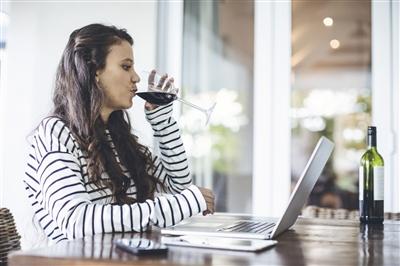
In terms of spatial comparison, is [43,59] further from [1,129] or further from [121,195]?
[121,195]

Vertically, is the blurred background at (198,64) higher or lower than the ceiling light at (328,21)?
lower

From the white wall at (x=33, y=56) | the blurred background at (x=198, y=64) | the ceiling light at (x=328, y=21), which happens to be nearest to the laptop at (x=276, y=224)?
the blurred background at (x=198, y=64)

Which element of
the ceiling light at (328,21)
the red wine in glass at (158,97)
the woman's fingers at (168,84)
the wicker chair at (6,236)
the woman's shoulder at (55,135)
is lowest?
the wicker chair at (6,236)

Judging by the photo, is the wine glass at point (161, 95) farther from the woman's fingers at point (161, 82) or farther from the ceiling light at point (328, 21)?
the ceiling light at point (328, 21)

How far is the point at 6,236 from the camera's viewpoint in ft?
5.08

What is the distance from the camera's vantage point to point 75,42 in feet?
6.07

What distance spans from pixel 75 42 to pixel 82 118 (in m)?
0.27

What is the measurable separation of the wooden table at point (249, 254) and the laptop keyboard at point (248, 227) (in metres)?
0.07

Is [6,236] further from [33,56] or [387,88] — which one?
[387,88]

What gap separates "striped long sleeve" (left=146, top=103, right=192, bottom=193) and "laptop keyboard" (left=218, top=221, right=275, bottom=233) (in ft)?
1.74

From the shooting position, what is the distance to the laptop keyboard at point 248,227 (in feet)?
4.61

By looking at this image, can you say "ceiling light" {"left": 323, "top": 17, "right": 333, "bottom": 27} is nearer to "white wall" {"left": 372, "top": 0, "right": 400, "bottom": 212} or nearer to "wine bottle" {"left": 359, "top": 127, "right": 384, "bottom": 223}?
"white wall" {"left": 372, "top": 0, "right": 400, "bottom": 212}

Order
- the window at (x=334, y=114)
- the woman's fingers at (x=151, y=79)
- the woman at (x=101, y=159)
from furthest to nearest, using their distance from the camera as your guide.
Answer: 1. the window at (x=334, y=114)
2. the woman's fingers at (x=151, y=79)
3. the woman at (x=101, y=159)

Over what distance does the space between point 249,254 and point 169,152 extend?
42.2 inches
